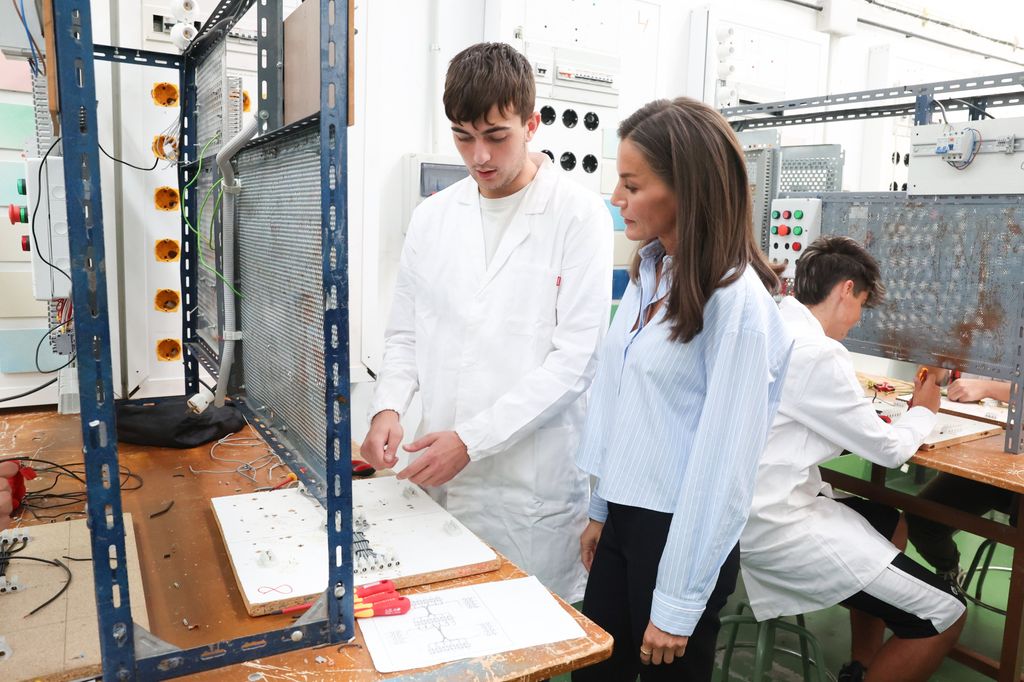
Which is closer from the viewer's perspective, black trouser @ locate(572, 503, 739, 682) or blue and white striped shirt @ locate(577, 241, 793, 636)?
blue and white striped shirt @ locate(577, 241, 793, 636)

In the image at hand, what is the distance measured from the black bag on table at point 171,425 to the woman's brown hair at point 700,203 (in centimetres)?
124

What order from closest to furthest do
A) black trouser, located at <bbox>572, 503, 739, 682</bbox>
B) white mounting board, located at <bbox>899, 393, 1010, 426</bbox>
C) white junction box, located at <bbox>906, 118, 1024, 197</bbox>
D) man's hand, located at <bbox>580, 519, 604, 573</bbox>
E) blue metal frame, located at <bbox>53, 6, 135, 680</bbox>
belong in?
blue metal frame, located at <bbox>53, 6, 135, 680</bbox>
black trouser, located at <bbox>572, 503, 739, 682</bbox>
man's hand, located at <bbox>580, 519, 604, 573</bbox>
white junction box, located at <bbox>906, 118, 1024, 197</bbox>
white mounting board, located at <bbox>899, 393, 1010, 426</bbox>

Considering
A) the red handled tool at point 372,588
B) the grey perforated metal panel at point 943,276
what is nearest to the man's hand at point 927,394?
the grey perforated metal panel at point 943,276

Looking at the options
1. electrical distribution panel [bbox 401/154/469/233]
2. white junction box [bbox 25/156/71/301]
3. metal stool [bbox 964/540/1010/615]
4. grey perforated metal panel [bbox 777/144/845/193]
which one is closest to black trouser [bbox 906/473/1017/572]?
metal stool [bbox 964/540/1010/615]

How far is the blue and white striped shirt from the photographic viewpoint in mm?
1126

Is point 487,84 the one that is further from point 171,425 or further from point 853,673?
point 853,673

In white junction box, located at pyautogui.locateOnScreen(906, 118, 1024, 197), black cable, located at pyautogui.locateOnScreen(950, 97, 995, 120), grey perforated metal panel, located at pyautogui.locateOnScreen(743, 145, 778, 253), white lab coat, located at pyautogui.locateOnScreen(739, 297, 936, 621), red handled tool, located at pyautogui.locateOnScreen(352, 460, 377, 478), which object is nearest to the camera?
red handled tool, located at pyautogui.locateOnScreen(352, 460, 377, 478)

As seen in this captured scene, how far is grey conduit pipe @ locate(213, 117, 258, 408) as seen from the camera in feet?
4.61

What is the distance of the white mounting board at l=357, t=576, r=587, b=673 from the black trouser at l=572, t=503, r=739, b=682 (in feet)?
0.82

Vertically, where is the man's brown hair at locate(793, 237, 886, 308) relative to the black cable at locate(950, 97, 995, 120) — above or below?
below

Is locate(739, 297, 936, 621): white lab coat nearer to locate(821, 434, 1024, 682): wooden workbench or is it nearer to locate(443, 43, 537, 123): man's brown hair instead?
locate(821, 434, 1024, 682): wooden workbench

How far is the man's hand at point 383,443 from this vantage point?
1.45 meters

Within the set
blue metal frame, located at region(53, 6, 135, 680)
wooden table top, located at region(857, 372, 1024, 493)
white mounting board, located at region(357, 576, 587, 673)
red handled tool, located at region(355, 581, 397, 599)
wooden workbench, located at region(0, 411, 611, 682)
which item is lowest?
wooden table top, located at region(857, 372, 1024, 493)

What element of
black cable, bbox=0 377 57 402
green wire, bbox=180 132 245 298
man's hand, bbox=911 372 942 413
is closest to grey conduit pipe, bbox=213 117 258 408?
green wire, bbox=180 132 245 298
